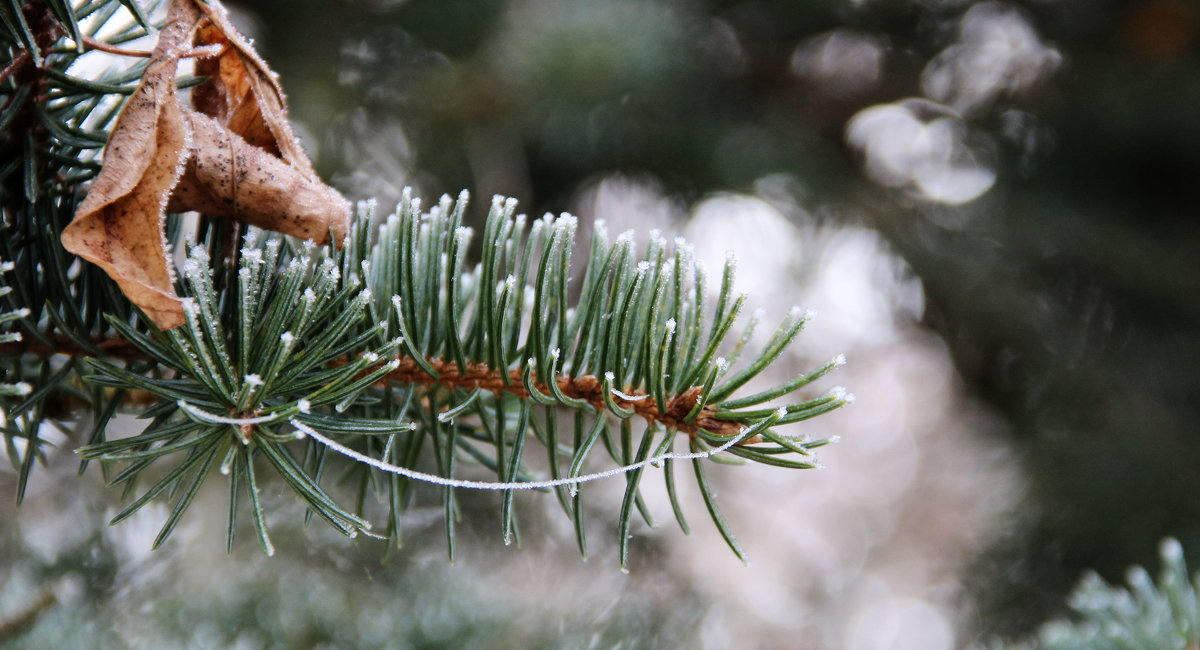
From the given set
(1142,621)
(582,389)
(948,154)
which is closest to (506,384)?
(582,389)

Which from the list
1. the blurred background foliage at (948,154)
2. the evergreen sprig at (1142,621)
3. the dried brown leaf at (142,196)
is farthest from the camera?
the blurred background foliage at (948,154)

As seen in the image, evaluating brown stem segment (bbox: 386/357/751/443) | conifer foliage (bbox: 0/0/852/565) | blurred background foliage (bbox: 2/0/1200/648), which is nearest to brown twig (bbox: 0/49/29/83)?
conifer foliage (bbox: 0/0/852/565)

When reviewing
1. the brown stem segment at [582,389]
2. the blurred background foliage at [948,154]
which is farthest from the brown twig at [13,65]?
the blurred background foliage at [948,154]

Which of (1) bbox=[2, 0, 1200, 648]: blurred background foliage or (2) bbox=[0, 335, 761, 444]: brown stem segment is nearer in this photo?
(2) bbox=[0, 335, 761, 444]: brown stem segment

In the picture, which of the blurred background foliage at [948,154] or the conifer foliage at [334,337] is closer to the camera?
the conifer foliage at [334,337]

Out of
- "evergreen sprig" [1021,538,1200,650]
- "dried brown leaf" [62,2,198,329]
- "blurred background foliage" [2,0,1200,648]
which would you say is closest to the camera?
"dried brown leaf" [62,2,198,329]

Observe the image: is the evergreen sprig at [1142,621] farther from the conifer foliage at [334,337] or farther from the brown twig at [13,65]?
the brown twig at [13,65]

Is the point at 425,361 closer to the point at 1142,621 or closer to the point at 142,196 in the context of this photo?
the point at 142,196

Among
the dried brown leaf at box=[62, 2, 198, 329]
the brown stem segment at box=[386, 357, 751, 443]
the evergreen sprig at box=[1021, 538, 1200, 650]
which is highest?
the dried brown leaf at box=[62, 2, 198, 329]

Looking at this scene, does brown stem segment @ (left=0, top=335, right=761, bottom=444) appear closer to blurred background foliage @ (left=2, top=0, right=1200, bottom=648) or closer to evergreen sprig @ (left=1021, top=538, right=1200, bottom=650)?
evergreen sprig @ (left=1021, top=538, right=1200, bottom=650)
